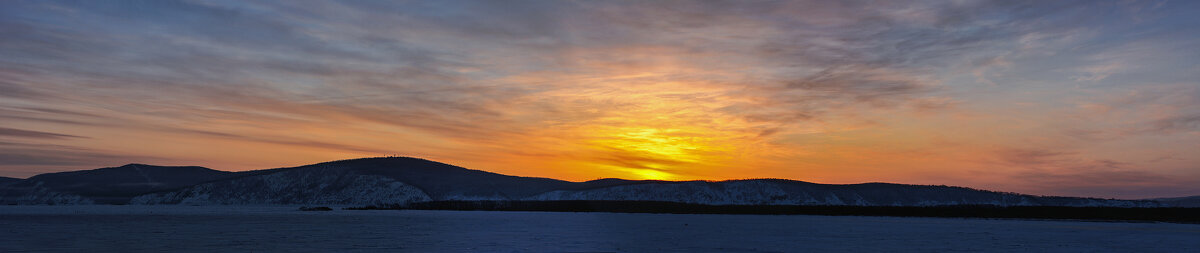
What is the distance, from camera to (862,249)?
5381 centimetres

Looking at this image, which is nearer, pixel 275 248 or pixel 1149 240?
pixel 275 248

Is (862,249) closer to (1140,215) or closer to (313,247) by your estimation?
(313,247)

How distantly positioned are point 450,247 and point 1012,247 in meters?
37.1

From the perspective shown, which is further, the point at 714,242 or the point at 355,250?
the point at 714,242

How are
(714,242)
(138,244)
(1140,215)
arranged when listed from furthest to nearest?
1. (1140,215)
2. (714,242)
3. (138,244)

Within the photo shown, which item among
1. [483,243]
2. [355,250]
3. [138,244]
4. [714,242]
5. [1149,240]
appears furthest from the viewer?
[1149,240]

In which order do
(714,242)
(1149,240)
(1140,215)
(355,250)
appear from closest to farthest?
(355,250) < (714,242) < (1149,240) < (1140,215)

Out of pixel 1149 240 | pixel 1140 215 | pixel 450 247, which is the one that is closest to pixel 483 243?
pixel 450 247

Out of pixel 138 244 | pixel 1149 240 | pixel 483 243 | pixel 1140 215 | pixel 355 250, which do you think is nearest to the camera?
pixel 355 250

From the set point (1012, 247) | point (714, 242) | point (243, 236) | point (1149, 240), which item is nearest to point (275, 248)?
point (243, 236)

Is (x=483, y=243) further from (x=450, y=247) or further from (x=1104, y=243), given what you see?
(x=1104, y=243)

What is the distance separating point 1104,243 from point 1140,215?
4294 inches

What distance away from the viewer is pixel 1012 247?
5750 centimetres

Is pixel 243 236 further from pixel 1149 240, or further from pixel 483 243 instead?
pixel 1149 240
